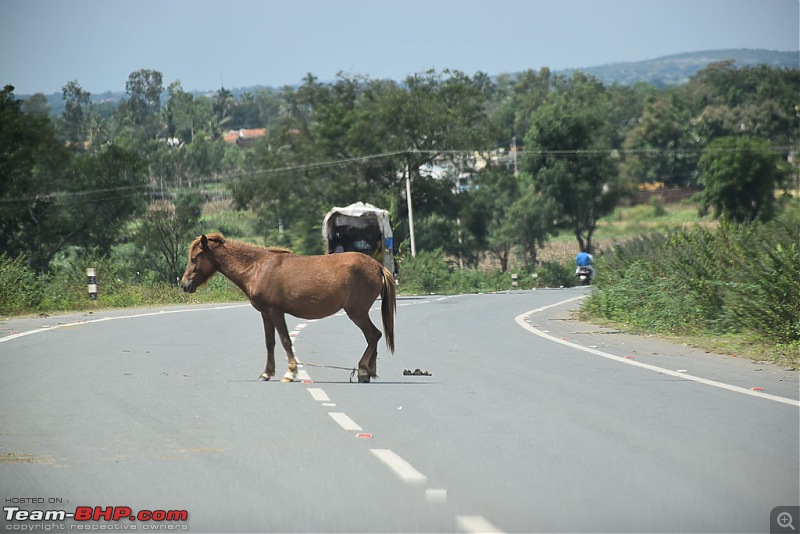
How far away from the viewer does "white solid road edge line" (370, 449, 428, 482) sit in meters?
7.84

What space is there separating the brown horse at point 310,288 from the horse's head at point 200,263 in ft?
1.14

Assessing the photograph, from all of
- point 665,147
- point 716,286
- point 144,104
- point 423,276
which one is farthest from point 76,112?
point 716,286

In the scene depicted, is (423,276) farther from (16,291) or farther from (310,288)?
(310,288)

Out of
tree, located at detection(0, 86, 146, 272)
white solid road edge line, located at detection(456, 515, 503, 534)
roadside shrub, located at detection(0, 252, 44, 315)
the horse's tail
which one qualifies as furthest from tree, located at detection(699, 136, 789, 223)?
white solid road edge line, located at detection(456, 515, 503, 534)

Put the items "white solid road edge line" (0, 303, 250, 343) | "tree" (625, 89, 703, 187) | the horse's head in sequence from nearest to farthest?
the horse's head < "white solid road edge line" (0, 303, 250, 343) < "tree" (625, 89, 703, 187)

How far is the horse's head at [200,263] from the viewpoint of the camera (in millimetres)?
14586

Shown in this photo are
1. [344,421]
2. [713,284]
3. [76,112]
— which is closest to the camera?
[344,421]

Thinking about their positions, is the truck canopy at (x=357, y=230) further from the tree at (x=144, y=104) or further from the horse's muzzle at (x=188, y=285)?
the tree at (x=144, y=104)

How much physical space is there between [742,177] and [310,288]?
80.5 m

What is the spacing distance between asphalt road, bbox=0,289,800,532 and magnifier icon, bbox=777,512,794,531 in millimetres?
80

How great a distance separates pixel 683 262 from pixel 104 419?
14737 mm

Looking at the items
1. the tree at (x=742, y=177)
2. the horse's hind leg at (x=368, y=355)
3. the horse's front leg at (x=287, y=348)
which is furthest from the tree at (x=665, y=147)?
the horse's front leg at (x=287, y=348)

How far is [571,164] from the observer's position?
8500 cm

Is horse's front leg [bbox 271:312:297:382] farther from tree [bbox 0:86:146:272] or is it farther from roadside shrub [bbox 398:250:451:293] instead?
tree [bbox 0:86:146:272]
